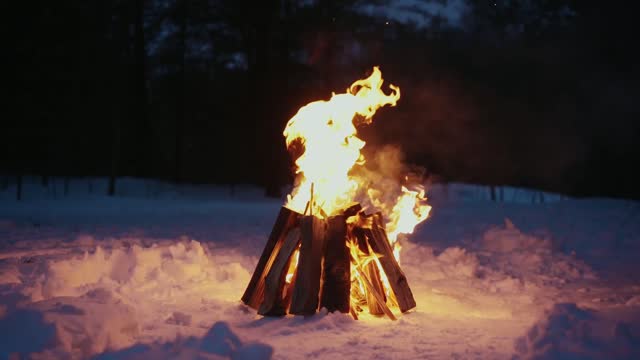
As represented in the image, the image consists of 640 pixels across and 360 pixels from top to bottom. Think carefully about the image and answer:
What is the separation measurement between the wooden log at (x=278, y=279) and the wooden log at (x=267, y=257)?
0.10m

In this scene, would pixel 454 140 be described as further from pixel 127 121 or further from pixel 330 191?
pixel 330 191

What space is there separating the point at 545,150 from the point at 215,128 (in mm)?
16246

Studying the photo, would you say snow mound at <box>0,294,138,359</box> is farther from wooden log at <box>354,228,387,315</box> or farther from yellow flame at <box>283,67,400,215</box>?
yellow flame at <box>283,67,400,215</box>

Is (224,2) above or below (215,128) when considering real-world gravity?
above

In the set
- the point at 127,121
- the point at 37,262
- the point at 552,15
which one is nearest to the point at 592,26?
the point at 552,15

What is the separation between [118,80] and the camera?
25938mm

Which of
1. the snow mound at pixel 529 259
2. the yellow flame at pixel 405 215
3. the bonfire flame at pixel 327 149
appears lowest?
the snow mound at pixel 529 259

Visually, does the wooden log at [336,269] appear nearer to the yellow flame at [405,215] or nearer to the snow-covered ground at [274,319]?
the snow-covered ground at [274,319]

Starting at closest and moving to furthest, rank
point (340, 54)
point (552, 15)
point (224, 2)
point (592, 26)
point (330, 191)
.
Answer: point (330, 191), point (592, 26), point (552, 15), point (340, 54), point (224, 2)

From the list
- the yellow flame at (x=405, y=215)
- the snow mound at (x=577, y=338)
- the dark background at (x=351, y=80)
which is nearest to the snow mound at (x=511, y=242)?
the yellow flame at (x=405, y=215)

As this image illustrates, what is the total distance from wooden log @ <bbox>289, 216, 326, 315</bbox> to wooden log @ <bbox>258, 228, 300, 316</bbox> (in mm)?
154

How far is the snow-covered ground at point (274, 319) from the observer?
14.6 ft

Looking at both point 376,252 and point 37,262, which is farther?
point 37,262

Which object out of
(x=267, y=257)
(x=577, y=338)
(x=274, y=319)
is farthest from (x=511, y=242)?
(x=577, y=338)
